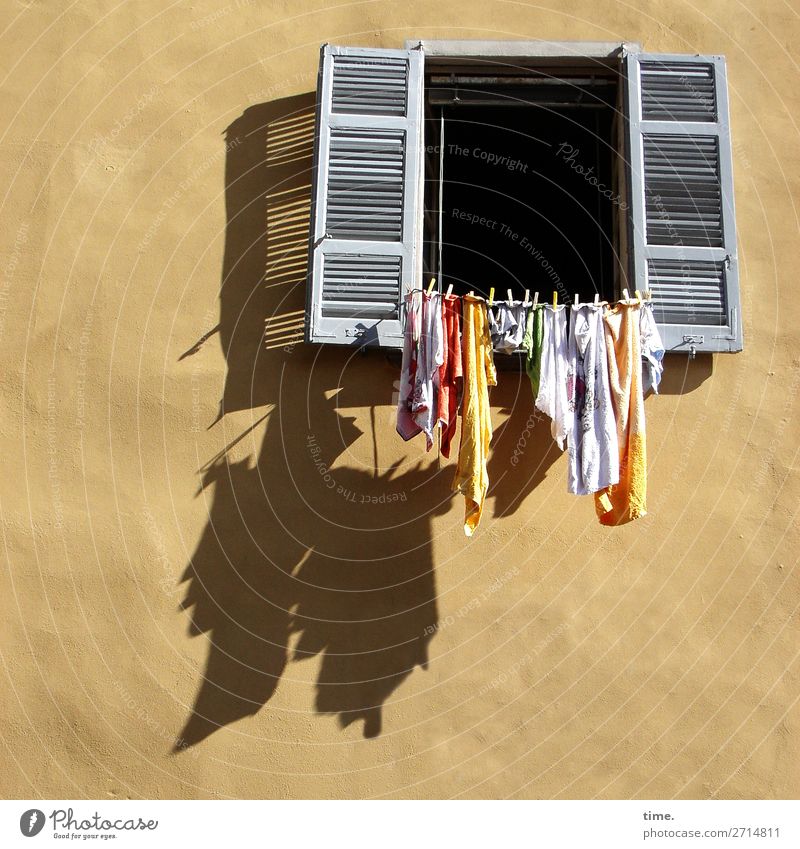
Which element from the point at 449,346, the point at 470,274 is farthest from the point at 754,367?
the point at 470,274

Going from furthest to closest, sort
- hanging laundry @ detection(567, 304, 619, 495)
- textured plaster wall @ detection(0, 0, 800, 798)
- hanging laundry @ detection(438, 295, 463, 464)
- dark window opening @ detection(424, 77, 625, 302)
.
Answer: dark window opening @ detection(424, 77, 625, 302), textured plaster wall @ detection(0, 0, 800, 798), hanging laundry @ detection(438, 295, 463, 464), hanging laundry @ detection(567, 304, 619, 495)

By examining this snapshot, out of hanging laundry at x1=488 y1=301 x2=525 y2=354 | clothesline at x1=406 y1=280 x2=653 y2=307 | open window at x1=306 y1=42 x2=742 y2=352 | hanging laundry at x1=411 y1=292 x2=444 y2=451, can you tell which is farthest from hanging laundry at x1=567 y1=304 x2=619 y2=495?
hanging laundry at x1=411 y1=292 x2=444 y2=451

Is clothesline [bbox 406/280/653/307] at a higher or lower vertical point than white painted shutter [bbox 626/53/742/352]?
lower

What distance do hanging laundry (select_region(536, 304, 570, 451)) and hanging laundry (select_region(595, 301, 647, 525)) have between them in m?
0.21

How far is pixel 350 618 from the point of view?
18.8 feet

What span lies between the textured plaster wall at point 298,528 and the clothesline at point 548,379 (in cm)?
41

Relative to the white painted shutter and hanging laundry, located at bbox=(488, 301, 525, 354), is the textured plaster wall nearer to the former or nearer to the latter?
the white painted shutter

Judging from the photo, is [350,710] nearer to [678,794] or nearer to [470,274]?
[678,794]

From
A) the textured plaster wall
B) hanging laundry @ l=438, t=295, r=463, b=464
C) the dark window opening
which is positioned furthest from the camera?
the dark window opening

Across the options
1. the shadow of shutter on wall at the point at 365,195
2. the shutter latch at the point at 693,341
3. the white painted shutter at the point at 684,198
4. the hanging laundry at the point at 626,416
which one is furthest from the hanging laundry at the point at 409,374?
the shutter latch at the point at 693,341

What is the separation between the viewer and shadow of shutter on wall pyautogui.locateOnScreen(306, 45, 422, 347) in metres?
5.89

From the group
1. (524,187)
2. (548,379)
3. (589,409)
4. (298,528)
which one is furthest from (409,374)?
(524,187)

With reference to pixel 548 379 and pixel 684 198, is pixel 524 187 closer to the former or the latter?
pixel 684 198
